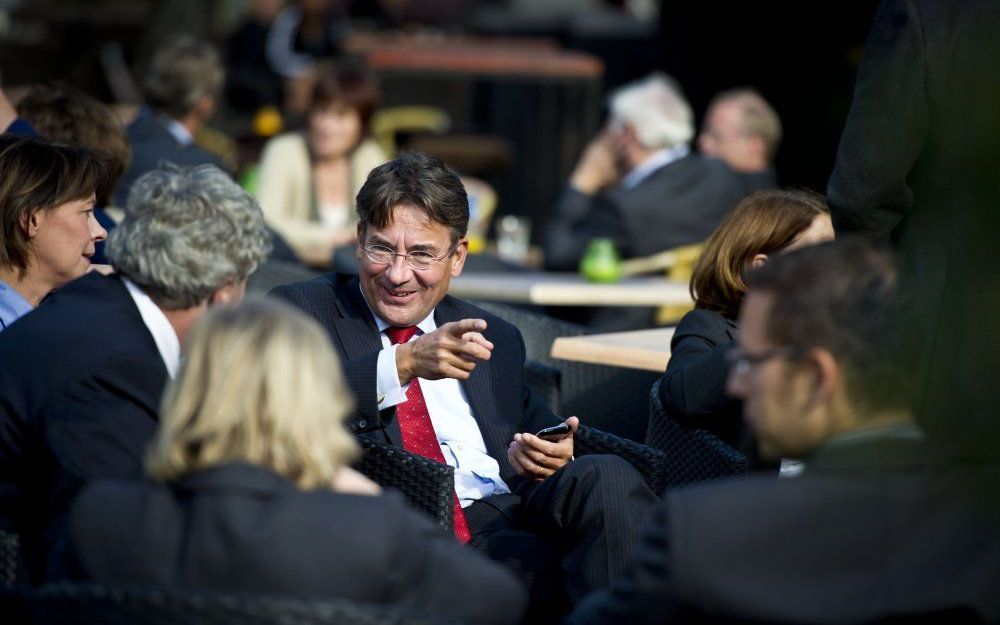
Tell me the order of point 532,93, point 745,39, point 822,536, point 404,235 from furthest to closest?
point 532,93, point 745,39, point 404,235, point 822,536

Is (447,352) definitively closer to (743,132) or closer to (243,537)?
(243,537)

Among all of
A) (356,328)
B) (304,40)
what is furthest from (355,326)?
(304,40)

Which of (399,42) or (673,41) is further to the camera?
(399,42)

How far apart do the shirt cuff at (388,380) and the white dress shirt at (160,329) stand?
66 centimetres

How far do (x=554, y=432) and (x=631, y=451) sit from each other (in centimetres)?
24

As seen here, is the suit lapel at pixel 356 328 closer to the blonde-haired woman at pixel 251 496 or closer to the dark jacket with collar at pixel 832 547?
the blonde-haired woman at pixel 251 496

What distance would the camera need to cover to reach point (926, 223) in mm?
3586

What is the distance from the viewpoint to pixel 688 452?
12.7 ft

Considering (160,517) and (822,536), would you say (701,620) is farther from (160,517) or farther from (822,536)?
(160,517)

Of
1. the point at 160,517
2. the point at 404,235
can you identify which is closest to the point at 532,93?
the point at 404,235

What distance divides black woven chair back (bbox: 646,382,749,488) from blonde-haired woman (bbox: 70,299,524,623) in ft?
4.71

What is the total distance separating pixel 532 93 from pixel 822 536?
1000 centimetres

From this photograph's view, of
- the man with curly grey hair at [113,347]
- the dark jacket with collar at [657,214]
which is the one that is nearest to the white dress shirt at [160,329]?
the man with curly grey hair at [113,347]

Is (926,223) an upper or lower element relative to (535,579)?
upper
